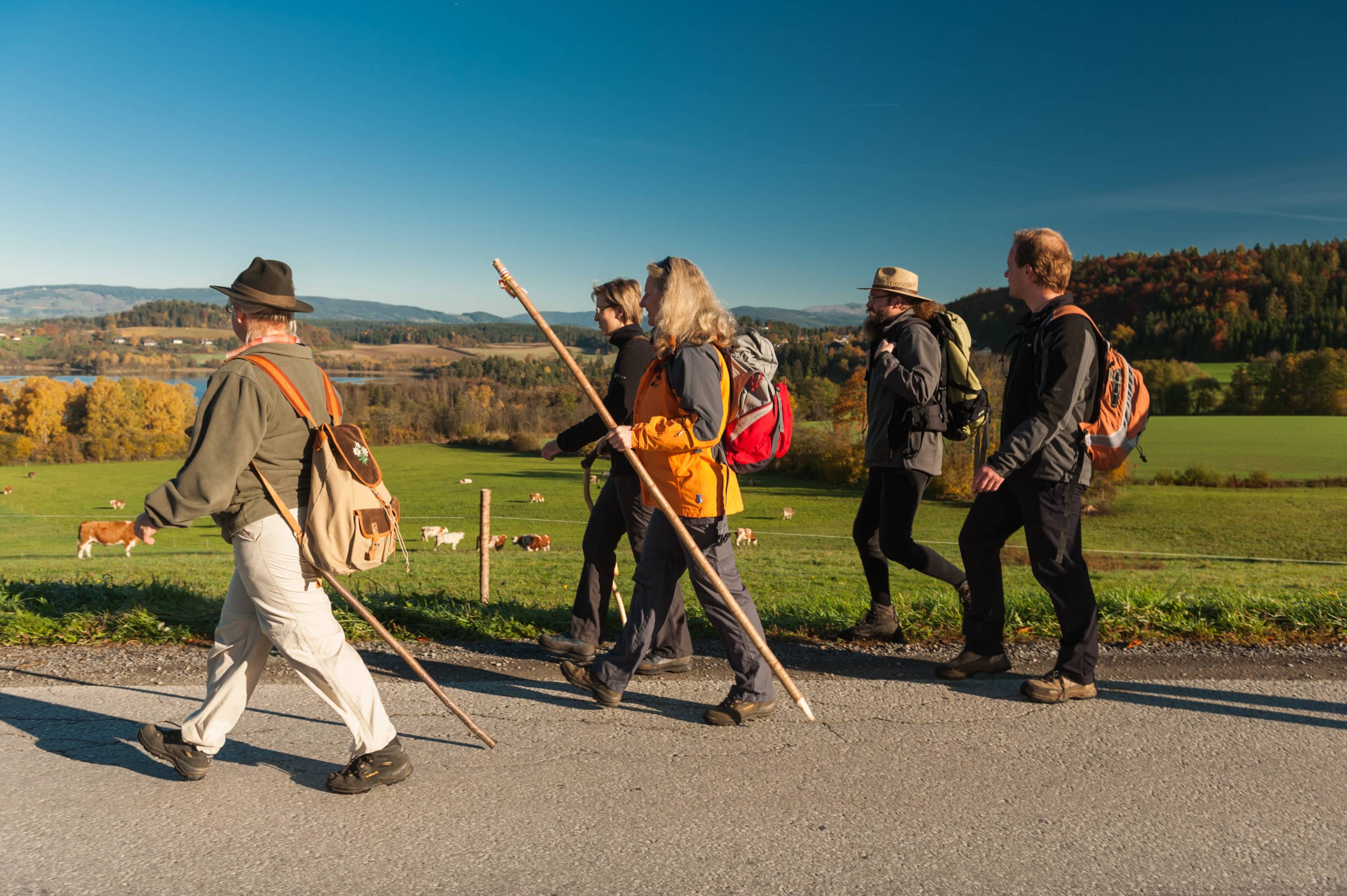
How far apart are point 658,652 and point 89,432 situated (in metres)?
93.5

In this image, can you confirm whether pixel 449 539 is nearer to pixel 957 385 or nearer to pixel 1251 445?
pixel 957 385

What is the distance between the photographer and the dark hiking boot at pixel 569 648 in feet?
15.3

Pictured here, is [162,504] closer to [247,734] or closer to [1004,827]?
Answer: [247,734]

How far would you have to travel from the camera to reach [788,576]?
18.2 m

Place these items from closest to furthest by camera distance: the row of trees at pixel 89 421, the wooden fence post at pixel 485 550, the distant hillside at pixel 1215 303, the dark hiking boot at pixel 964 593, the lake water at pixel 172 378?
the dark hiking boot at pixel 964 593 → the wooden fence post at pixel 485 550 → the row of trees at pixel 89 421 → the lake water at pixel 172 378 → the distant hillside at pixel 1215 303

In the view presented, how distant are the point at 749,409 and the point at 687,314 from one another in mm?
498

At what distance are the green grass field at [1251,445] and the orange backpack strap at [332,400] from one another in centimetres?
7481

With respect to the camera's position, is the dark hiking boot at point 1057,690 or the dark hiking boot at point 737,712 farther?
the dark hiking boot at point 1057,690

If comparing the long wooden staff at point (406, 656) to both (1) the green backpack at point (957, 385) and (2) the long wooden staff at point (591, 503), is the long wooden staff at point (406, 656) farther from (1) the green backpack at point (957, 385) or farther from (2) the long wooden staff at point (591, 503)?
(1) the green backpack at point (957, 385)

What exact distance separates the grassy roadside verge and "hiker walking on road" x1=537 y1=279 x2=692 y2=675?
0.42 meters

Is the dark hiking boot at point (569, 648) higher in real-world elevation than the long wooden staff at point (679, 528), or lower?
lower

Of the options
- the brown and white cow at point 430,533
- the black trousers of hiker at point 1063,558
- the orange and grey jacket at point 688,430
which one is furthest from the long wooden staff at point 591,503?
the brown and white cow at point 430,533

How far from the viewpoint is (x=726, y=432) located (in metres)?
3.84

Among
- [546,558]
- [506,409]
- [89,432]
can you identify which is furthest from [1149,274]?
[89,432]
